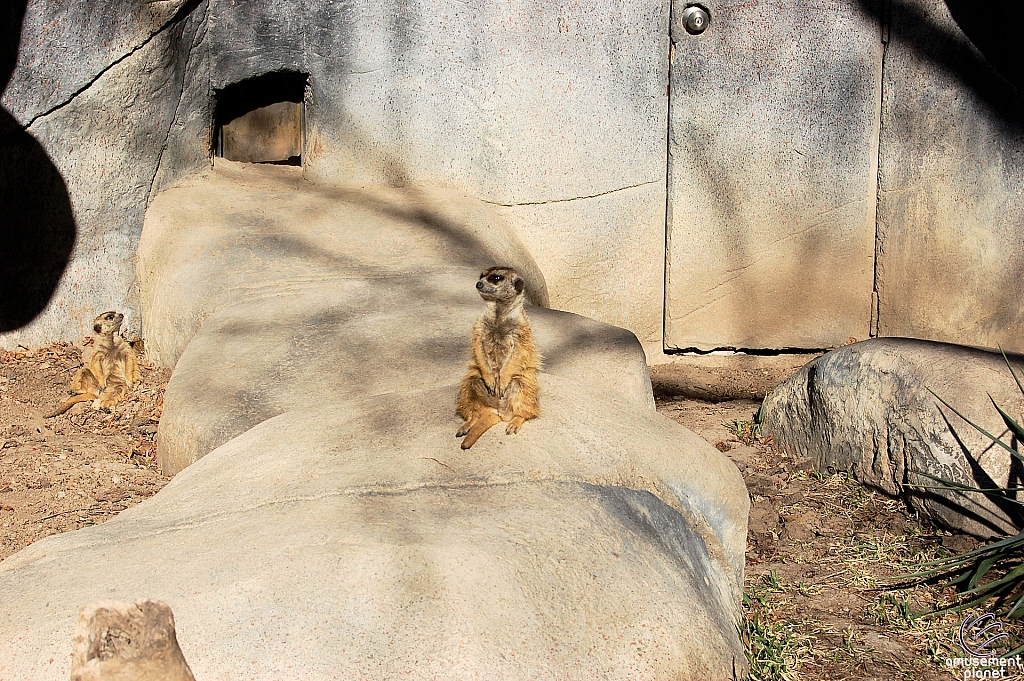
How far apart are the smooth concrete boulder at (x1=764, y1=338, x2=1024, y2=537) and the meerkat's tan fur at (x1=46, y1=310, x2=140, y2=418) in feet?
11.6

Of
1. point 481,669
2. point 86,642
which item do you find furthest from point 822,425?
point 86,642

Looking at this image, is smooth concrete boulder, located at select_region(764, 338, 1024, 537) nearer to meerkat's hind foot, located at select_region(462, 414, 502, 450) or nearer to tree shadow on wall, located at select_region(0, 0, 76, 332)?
meerkat's hind foot, located at select_region(462, 414, 502, 450)

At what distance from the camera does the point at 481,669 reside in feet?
7.57

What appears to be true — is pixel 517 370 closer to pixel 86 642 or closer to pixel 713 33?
pixel 86 642

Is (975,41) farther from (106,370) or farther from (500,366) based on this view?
(106,370)

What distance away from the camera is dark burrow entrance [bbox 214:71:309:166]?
21.2 feet

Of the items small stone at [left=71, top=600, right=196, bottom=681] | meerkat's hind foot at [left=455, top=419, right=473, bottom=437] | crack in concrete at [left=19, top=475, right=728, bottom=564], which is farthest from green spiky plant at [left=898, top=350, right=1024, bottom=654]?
small stone at [left=71, top=600, right=196, bottom=681]

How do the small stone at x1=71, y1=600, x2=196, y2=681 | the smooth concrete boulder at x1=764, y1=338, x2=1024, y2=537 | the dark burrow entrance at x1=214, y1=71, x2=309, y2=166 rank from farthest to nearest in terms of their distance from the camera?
the dark burrow entrance at x1=214, y1=71, x2=309, y2=166 < the smooth concrete boulder at x1=764, y1=338, x2=1024, y2=537 < the small stone at x1=71, y1=600, x2=196, y2=681

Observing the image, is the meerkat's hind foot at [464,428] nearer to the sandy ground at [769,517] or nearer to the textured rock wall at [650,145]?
the sandy ground at [769,517]

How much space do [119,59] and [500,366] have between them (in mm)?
3533

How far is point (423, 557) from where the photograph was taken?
255cm

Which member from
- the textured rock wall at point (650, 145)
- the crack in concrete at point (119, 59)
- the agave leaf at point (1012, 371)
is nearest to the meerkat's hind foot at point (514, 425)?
the agave leaf at point (1012, 371)

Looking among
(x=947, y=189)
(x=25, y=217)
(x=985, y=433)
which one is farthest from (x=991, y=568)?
(x=25, y=217)

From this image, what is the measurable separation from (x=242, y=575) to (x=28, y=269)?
3.94 metres
